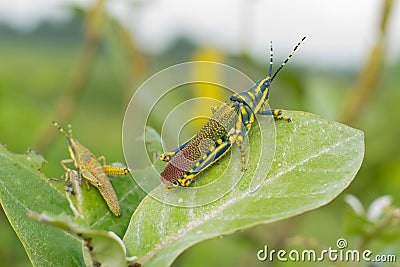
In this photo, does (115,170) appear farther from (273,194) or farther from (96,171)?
(273,194)

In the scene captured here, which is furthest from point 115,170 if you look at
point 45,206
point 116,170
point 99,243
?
point 99,243

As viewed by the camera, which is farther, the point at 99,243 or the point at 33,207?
the point at 33,207

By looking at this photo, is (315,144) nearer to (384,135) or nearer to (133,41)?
(133,41)

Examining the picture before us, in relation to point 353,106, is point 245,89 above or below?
above

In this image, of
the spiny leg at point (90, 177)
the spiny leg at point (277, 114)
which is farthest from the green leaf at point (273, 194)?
the spiny leg at point (90, 177)

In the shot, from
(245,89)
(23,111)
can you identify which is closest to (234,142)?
(245,89)

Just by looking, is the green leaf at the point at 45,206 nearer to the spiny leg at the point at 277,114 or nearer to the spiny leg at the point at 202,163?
the spiny leg at the point at 202,163
